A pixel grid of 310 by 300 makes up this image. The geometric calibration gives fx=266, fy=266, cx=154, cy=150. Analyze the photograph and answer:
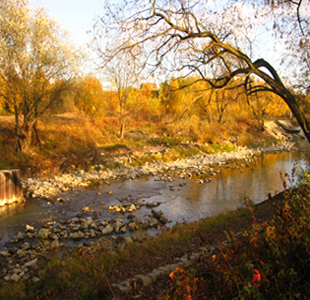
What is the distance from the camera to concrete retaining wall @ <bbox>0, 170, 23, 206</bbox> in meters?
11.0

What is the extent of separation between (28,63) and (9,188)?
25.8ft

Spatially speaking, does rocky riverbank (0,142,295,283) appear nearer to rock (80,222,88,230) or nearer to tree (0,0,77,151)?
rock (80,222,88,230)

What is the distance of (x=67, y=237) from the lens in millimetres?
8039

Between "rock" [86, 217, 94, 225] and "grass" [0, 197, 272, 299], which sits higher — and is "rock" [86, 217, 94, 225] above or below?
below

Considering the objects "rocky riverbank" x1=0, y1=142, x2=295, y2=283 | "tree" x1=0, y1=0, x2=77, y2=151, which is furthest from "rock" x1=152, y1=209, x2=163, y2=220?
"tree" x1=0, y1=0, x2=77, y2=151

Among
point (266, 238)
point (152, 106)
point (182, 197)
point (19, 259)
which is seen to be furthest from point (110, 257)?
point (152, 106)

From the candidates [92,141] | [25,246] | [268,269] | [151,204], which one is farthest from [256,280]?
[92,141]

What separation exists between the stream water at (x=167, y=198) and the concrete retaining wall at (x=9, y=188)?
47 cm

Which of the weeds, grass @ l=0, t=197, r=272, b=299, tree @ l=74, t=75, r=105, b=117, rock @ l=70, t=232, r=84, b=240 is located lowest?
rock @ l=70, t=232, r=84, b=240

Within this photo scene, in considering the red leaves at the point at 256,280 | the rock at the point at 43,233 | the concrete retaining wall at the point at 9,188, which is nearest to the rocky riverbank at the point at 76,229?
the rock at the point at 43,233

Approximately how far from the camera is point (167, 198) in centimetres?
1227

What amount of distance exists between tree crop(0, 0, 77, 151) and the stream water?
6.66 meters

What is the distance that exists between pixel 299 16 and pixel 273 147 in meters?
23.4

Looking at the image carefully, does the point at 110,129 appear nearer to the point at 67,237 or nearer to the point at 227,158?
the point at 227,158
